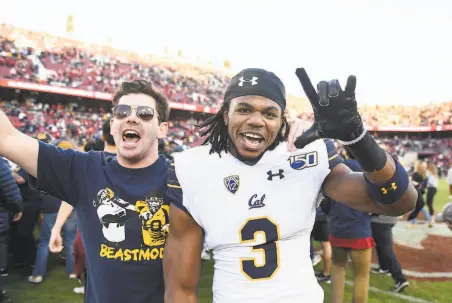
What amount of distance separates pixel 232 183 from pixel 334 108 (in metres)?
0.60

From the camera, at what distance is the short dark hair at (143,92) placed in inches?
80.8

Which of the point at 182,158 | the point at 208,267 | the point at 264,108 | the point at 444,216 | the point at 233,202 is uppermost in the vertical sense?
the point at 264,108

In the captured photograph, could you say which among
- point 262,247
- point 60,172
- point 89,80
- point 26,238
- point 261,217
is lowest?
point 26,238

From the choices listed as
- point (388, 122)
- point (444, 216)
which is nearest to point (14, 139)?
point (444, 216)

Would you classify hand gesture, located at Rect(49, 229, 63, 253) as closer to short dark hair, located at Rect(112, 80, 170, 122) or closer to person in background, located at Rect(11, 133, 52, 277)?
short dark hair, located at Rect(112, 80, 170, 122)

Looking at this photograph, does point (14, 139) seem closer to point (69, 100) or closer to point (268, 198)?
point (268, 198)

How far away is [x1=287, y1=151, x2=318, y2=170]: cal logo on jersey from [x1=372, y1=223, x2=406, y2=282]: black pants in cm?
337

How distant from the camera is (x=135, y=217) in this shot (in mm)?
1805

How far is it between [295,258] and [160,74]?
32.4 meters

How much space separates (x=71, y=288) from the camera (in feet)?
14.8

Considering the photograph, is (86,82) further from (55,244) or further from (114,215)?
(114,215)

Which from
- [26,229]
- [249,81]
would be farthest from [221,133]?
[26,229]

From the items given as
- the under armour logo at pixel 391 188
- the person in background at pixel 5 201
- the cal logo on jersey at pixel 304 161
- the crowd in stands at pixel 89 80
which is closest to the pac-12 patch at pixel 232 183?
the cal logo on jersey at pixel 304 161

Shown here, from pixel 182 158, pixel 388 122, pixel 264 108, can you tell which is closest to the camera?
pixel 264 108
